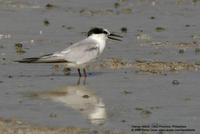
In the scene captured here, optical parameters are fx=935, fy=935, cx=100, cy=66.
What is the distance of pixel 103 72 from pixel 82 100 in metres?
2.03

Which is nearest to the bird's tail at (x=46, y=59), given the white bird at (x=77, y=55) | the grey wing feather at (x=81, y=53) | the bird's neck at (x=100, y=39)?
the white bird at (x=77, y=55)

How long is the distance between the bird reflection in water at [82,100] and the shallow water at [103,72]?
0.01 meters

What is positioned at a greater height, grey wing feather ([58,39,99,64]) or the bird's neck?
the bird's neck

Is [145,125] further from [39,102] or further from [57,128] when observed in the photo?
A: [39,102]

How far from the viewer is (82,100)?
1152cm

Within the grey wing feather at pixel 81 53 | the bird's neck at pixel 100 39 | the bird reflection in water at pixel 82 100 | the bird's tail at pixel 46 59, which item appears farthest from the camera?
the bird's neck at pixel 100 39

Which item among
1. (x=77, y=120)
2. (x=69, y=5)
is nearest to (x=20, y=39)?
(x=69, y=5)

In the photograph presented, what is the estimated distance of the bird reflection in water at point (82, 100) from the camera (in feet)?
34.7

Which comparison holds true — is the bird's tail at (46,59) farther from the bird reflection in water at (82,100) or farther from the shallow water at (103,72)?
the bird reflection in water at (82,100)

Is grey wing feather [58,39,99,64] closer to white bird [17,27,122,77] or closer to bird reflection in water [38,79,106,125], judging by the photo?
white bird [17,27,122,77]

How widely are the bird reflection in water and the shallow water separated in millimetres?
13

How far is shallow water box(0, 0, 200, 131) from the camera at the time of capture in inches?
419

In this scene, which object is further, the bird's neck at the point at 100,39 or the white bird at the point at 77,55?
the bird's neck at the point at 100,39

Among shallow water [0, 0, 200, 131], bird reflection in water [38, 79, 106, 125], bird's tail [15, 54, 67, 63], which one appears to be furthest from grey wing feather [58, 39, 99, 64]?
bird reflection in water [38, 79, 106, 125]
